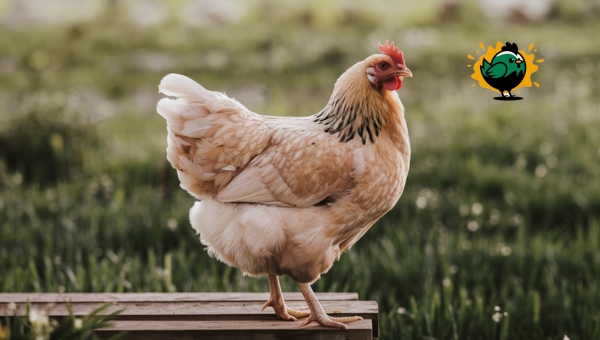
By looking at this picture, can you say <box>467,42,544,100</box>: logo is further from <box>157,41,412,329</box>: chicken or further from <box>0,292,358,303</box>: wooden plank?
<box>0,292,358,303</box>: wooden plank

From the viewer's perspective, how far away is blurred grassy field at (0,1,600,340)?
12.9 ft

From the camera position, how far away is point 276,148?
2.81 m

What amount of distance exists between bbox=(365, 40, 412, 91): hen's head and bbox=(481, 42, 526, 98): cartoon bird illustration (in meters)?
0.34

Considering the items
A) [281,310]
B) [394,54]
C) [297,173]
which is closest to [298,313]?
[281,310]

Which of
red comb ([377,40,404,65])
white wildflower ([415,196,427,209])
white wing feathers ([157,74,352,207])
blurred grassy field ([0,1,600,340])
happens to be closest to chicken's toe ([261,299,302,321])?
white wing feathers ([157,74,352,207])

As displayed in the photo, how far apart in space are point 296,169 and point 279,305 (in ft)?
2.11

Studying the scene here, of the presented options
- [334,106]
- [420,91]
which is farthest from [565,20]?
[334,106]

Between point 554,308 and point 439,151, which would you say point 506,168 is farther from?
point 554,308

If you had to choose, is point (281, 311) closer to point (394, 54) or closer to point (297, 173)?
point (297, 173)

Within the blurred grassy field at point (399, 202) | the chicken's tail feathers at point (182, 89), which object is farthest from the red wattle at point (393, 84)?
the blurred grassy field at point (399, 202)

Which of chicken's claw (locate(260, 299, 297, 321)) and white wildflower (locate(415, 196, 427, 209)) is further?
white wildflower (locate(415, 196, 427, 209))

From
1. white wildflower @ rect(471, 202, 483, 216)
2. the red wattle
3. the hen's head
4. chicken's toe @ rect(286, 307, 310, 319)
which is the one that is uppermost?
the hen's head

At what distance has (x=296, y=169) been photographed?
2762mm

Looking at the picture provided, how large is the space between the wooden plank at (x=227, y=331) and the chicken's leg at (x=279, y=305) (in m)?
0.15
